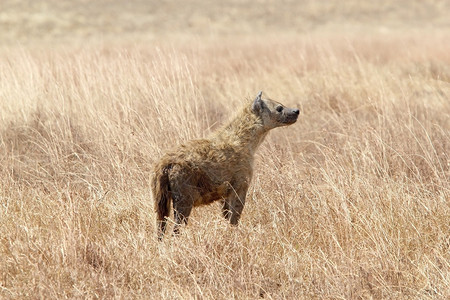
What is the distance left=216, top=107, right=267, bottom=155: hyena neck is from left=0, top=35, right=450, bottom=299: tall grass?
458 millimetres

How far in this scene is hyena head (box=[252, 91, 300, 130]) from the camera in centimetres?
572

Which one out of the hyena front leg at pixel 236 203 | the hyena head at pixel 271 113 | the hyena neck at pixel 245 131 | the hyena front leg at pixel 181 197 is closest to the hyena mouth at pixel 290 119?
the hyena head at pixel 271 113

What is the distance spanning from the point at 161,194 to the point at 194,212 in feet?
2.91

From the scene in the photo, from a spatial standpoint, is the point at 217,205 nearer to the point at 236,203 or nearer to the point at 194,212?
the point at 194,212

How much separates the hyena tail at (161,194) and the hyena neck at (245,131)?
0.78m

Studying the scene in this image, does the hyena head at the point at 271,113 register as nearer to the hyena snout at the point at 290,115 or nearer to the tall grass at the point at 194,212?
the hyena snout at the point at 290,115

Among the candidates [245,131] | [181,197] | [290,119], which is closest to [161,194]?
[181,197]

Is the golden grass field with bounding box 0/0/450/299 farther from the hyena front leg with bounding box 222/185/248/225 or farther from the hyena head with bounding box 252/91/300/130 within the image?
the hyena head with bounding box 252/91/300/130

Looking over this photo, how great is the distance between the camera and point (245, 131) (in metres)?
5.60

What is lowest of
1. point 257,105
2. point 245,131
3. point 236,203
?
point 236,203

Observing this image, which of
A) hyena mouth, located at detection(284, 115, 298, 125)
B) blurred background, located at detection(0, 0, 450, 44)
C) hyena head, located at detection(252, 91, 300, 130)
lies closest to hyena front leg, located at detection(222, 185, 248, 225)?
hyena head, located at detection(252, 91, 300, 130)

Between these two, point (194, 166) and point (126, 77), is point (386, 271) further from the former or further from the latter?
point (126, 77)

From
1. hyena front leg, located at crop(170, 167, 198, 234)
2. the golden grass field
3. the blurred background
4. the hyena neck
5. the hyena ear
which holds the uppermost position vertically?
the hyena ear

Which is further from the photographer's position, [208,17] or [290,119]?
[208,17]
